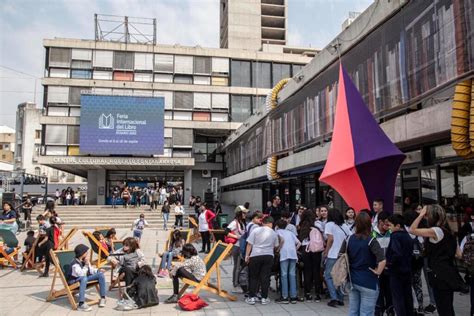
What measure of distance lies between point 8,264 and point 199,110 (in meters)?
26.4

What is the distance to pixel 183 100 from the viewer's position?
118ft

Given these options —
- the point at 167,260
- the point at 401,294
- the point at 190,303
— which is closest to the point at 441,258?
the point at 401,294

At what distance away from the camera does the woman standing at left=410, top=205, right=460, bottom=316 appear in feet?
15.3

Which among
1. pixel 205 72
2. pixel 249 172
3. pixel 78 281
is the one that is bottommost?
pixel 78 281

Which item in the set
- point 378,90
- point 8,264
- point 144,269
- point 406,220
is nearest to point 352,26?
point 378,90

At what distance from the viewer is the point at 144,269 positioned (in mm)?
7020

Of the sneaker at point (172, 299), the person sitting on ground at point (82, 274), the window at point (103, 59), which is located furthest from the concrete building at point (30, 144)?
the sneaker at point (172, 299)

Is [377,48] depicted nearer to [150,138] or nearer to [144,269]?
[144,269]

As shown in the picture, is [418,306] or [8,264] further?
[8,264]

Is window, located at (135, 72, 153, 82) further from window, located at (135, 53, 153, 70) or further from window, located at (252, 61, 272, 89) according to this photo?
window, located at (252, 61, 272, 89)

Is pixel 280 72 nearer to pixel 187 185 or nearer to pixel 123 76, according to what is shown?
pixel 187 185

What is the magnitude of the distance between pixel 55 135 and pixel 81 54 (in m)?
7.59

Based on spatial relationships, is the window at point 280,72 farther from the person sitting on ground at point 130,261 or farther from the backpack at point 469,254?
the backpack at point 469,254

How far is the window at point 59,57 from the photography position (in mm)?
34281
